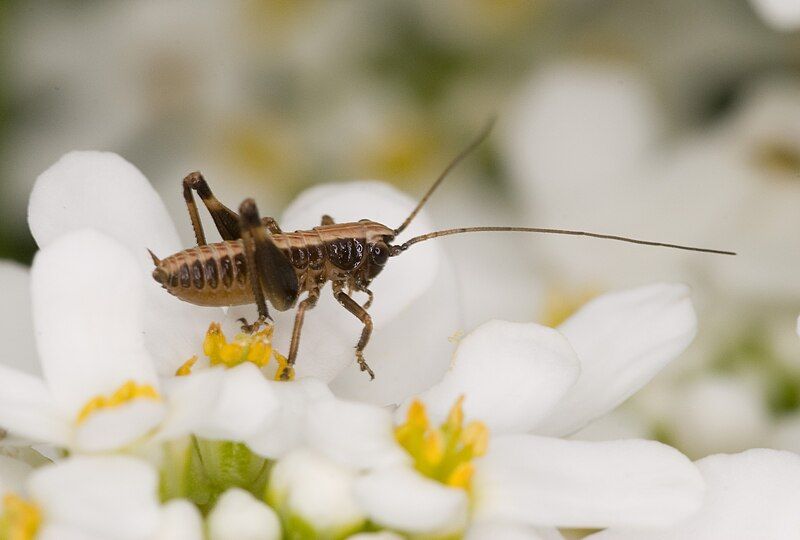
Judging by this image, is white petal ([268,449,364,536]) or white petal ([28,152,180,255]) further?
white petal ([28,152,180,255])

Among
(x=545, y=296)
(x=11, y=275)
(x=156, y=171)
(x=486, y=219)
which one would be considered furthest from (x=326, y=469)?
(x=156, y=171)

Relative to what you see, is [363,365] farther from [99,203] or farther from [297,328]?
A: [99,203]

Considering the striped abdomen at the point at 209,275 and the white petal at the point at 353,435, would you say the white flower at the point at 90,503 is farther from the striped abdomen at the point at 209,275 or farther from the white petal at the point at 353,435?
the striped abdomen at the point at 209,275

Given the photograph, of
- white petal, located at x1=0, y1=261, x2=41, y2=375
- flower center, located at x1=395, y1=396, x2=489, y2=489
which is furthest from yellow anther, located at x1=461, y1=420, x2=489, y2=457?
white petal, located at x1=0, y1=261, x2=41, y2=375

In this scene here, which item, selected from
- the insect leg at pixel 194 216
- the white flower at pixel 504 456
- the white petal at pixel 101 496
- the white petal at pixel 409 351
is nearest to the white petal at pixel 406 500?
the white flower at pixel 504 456

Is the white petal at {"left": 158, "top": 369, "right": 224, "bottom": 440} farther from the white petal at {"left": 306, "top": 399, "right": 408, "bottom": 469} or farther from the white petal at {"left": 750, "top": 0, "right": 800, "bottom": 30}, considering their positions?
the white petal at {"left": 750, "top": 0, "right": 800, "bottom": 30}

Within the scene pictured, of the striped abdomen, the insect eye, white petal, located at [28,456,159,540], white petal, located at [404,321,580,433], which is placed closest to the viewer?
white petal, located at [28,456,159,540]

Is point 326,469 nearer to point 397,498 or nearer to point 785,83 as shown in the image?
point 397,498
